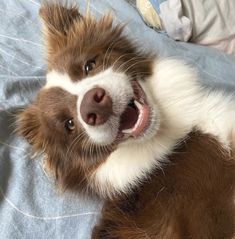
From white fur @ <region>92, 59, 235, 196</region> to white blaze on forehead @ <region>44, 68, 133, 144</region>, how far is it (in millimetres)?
114

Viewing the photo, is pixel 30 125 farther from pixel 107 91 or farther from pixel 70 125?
pixel 107 91

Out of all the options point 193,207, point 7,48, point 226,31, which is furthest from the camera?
point 226,31

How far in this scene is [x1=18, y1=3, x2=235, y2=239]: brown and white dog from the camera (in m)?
1.45

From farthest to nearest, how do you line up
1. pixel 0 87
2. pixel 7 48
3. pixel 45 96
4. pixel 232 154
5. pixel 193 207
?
pixel 7 48 < pixel 0 87 < pixel 45 96 < pixel 232 154 < pixel 193 207

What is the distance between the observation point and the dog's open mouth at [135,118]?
149 centimetres

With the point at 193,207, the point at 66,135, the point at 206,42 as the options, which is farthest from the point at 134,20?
the point at 193,207

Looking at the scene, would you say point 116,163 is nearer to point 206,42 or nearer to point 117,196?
point 117,196

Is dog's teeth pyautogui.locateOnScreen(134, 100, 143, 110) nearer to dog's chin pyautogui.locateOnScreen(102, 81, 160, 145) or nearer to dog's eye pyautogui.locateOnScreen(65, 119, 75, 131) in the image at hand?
dog's chin pyautogui.locateOnScreen(102, 81, 160, 145)

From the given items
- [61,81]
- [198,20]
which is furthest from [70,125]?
[198,20]

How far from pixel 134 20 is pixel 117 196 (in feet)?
3.93

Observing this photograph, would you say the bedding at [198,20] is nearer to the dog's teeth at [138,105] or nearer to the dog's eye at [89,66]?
the dog's eye at [89,66]

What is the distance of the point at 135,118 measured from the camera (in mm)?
1527

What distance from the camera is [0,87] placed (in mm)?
1965

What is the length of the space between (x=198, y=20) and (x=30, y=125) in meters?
1.14
